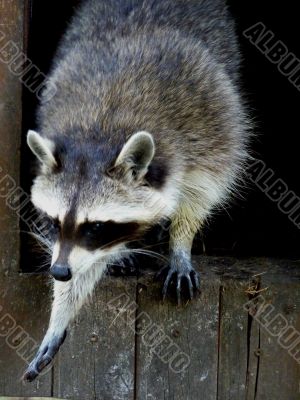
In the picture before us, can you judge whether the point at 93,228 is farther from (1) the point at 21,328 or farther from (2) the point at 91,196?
(1) the point at 21,328

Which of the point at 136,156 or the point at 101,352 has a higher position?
the point at 136,156

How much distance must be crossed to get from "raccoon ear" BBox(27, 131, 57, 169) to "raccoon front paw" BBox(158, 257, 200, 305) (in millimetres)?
1010

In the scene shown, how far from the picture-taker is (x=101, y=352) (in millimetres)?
5492

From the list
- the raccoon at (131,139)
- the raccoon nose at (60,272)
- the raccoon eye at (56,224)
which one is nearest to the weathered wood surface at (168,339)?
→ the raccoon at (131,139)

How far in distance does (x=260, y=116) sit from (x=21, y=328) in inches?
123

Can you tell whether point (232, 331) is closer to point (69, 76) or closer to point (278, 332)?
point (278, 332)

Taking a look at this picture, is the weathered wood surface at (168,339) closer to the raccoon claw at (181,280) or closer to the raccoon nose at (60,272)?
the raccoon claw at (181,280)

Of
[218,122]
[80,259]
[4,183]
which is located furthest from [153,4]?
[80,259]

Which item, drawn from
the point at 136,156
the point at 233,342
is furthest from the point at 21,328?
the point at 136,156

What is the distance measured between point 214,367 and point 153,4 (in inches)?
91.3

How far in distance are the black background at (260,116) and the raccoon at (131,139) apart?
2.03ft

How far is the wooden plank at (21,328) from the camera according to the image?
18.1 ft

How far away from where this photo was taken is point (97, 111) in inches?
203

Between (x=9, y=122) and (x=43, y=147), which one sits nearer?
(x=43, y=147)
